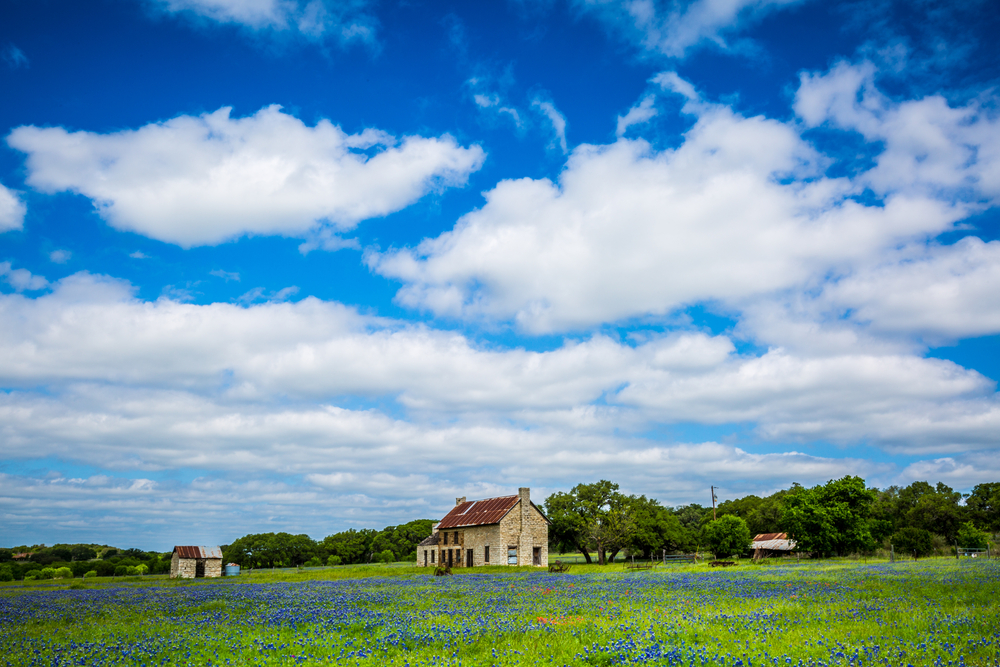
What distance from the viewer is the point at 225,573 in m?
59.0

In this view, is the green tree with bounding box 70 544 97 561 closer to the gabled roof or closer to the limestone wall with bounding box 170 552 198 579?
the limestone wall with bounding box 170 552 198 579

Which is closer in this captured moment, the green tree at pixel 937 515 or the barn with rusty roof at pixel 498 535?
the barn with rusty roof at pixel 498 535

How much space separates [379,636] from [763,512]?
93.3 metres

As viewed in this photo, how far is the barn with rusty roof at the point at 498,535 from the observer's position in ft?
184

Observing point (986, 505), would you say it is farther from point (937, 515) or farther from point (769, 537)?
point (769, 537)

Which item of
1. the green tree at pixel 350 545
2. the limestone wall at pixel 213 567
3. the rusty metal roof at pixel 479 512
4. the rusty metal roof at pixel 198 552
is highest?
the rusty metal roof at pixel 479 512

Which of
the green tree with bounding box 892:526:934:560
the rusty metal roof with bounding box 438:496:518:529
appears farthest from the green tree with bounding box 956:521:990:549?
the rusty metal roof with bounding box 438:496:518:529

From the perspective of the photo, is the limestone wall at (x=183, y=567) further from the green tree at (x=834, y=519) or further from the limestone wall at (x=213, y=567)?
the green tree at (x=834, y=519)

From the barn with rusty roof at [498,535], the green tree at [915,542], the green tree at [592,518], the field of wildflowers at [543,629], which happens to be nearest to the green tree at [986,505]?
the green tree at [915,542]

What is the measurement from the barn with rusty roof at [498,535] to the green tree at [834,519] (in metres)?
27.2

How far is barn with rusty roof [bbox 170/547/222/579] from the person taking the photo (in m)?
53.5

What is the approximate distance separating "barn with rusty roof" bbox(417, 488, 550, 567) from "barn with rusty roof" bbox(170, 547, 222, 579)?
2213 cm

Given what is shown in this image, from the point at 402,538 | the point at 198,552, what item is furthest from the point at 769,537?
the point at 198,552

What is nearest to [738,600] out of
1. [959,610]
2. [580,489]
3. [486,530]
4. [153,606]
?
[959,610]
